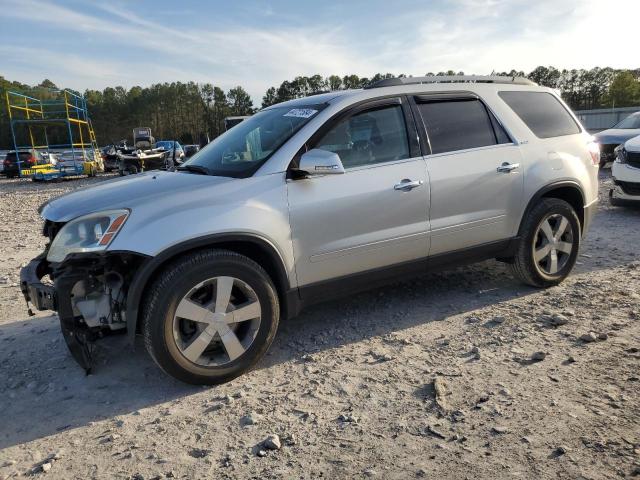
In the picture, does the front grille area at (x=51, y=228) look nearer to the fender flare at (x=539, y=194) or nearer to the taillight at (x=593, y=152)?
the fender flare at (x=539, y=194)

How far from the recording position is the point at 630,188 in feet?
26.1

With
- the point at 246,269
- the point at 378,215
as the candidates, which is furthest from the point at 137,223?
the point at 378,215

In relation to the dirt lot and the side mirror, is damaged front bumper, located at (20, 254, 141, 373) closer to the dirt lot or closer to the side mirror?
the dirt lot

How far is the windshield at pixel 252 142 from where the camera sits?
135 inches

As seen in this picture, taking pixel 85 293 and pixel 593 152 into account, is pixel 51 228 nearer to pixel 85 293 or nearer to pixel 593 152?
pixel 85 293

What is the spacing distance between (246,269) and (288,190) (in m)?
0.59

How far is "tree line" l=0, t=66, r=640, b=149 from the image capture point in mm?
71188

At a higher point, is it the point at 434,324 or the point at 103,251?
the point at 103,251

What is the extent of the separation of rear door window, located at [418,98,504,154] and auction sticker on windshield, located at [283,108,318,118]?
88cm

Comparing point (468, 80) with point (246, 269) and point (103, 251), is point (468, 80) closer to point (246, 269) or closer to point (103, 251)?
point (246, 269)

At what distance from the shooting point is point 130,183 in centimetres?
351

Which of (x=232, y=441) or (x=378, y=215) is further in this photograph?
(x=378, y=215)

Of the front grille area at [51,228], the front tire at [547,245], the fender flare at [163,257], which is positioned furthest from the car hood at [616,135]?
the front grille area at [51,228]

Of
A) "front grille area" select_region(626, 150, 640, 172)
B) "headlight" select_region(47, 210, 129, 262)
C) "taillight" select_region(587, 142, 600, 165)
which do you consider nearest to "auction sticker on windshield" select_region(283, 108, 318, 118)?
"headlight" select_region(47, 210, 129, 262)
